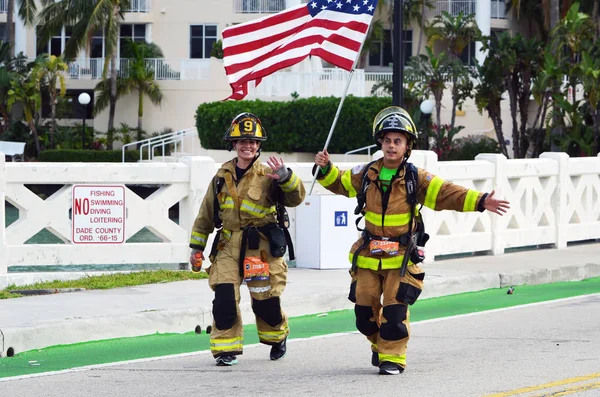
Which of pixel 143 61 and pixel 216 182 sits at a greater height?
pixel 143 61

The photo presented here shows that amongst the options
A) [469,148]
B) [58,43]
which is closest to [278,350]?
[469,148]

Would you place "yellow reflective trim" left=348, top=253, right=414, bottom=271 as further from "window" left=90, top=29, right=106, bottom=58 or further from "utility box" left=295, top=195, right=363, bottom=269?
"window" left=90, top=29, right=106, bottom=58

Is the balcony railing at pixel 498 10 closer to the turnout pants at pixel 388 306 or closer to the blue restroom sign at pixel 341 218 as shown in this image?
the blue restroom sign at pixel 341 218

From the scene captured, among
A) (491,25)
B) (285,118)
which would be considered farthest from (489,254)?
(491,25)

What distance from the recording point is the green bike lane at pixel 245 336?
8977 millimetres

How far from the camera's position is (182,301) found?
11242mm

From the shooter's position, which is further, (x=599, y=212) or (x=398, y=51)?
(x=599, y=212)

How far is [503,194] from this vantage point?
15734 millimetres

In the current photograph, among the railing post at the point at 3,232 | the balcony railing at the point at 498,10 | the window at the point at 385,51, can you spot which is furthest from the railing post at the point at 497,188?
the balcony railing at the point at 498,10

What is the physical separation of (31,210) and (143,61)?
38097 millimetres

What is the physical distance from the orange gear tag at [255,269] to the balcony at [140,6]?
45841 mm

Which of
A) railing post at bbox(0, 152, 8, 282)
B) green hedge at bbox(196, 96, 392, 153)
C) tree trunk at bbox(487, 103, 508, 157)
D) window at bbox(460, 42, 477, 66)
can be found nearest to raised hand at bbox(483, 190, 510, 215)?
railing post at bbox(0, 152, 8, 282)

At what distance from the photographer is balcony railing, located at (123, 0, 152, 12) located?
53.0 meters

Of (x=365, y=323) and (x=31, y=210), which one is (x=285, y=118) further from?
(x=365, y=323)
